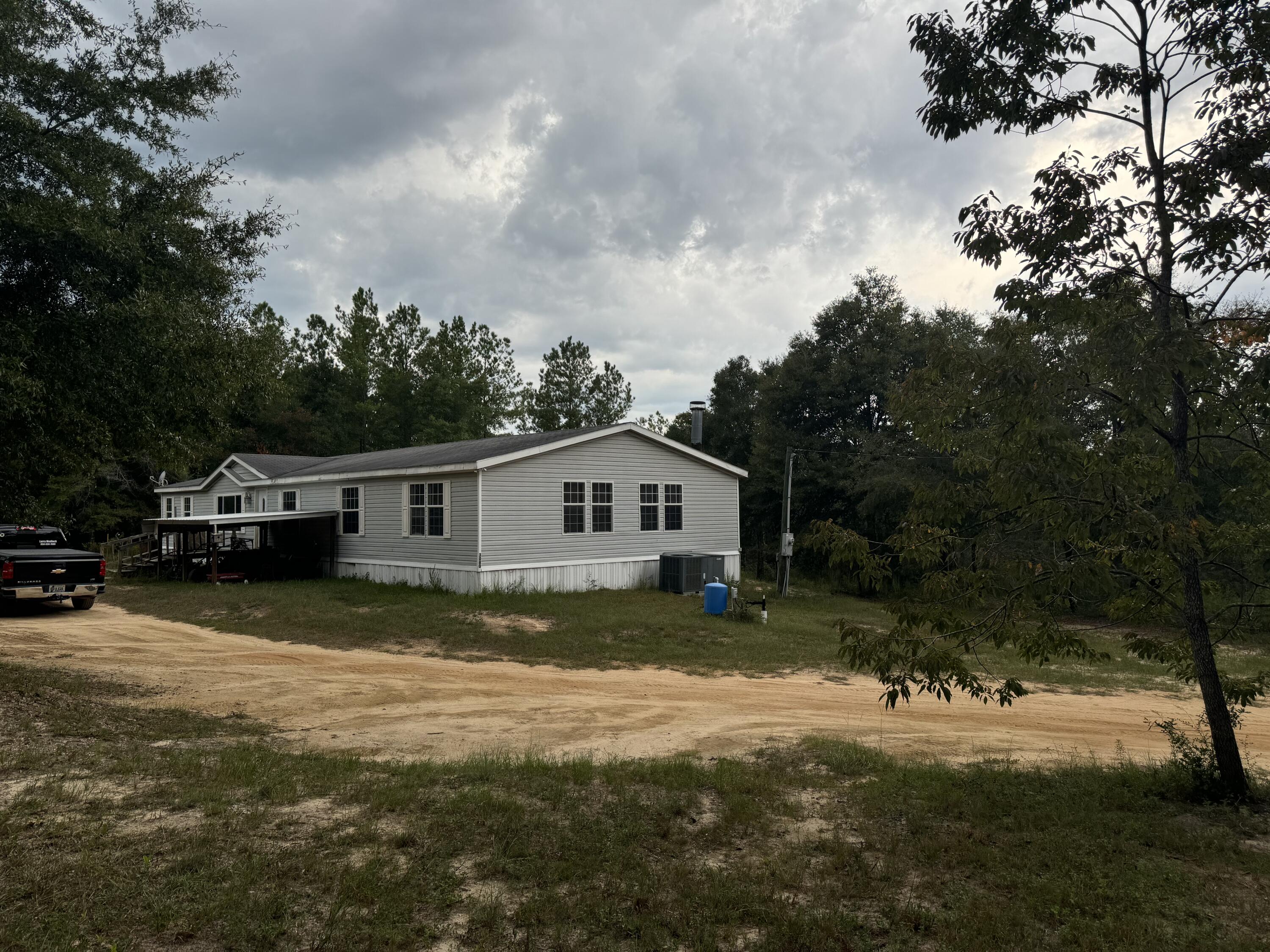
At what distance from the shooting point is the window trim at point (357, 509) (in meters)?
23.7

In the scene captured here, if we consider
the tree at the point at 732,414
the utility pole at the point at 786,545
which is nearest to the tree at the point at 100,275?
the utility pole at the point at 786,545

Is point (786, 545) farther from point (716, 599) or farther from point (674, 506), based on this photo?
point (716, 599)

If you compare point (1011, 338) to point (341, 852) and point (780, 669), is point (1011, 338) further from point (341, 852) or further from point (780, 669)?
point (780, 669)

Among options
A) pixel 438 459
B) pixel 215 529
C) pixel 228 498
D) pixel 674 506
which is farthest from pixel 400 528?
pixel 228 498

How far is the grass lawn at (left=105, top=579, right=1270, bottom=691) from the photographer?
1382 centimetres

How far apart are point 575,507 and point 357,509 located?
6.95 meters

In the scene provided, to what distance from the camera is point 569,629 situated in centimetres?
1586

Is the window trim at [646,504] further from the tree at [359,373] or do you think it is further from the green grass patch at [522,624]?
the tree at [359,373]

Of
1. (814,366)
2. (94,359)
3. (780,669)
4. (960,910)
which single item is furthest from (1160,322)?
(814,366)

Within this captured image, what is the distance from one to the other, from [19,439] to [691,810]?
9150mm

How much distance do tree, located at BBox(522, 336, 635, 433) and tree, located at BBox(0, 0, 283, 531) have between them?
147ft

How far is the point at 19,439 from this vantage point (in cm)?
981

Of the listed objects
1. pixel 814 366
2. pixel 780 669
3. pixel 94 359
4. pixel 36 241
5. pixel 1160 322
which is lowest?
pixel 780 669

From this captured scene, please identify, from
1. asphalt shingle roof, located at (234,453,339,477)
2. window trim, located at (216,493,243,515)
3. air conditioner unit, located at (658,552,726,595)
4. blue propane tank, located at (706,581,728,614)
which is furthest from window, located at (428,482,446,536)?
window trim, located at (216,493,243,515)
